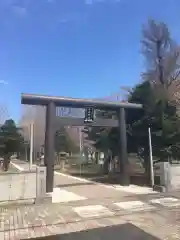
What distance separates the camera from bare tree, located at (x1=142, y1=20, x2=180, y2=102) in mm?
15867

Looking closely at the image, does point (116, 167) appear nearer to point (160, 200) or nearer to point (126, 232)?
point (160, 200)

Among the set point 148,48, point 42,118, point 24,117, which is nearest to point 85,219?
point 148,48

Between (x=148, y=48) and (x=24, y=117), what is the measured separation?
70.0 ft

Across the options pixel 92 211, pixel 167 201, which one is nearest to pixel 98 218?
pixel 92 211

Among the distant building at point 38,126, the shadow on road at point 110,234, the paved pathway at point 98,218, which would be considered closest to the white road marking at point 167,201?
the paved pathway at point 98,218

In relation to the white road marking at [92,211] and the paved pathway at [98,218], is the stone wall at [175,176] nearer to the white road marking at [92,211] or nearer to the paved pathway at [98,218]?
the paved pathway at [98,218]

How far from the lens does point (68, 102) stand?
1184 cm

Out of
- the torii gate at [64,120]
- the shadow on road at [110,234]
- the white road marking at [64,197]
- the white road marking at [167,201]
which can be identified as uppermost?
the torii gate at [64,120]

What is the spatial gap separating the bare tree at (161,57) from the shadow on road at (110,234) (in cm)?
1121

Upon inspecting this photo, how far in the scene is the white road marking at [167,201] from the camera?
8.40 metres

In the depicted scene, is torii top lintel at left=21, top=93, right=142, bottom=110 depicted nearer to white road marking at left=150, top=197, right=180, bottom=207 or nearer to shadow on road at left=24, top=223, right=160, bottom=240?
white road marking at left=150, top=197, right=180, bottom=207

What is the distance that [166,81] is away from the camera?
→ 15617 millimetres

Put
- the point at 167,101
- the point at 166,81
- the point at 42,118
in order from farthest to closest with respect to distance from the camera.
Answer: the point at 42,118
the point at 166,81
the point at 167,101

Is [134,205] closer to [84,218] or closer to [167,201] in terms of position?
[167,201]
